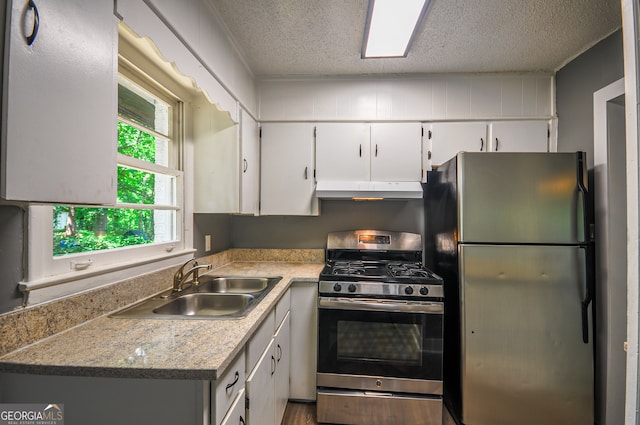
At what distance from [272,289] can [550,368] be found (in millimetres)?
1738

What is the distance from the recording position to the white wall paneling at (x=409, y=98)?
215 cm

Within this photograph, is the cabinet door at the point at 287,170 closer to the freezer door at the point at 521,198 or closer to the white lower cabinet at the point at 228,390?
the freezer door at the point at 521,198

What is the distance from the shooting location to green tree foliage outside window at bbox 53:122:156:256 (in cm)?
105

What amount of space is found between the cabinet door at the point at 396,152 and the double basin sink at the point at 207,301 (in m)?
1.18

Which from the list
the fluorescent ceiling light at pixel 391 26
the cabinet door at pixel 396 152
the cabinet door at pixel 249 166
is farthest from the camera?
the cabinet door at pixel 396 152

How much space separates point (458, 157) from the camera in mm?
1718

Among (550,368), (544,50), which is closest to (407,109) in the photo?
(544,50)

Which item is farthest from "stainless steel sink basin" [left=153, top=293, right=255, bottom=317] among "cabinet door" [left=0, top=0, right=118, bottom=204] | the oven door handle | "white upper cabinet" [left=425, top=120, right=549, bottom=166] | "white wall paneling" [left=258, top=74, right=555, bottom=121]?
"white upper cabinet" [left=425, top=120, right=549, bottom=166]

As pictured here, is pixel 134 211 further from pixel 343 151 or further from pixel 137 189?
pixel 343 151

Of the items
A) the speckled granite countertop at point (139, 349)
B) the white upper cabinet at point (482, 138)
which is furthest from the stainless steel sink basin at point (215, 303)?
the white upper cabinet at point (482, 138)

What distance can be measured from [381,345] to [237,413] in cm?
102

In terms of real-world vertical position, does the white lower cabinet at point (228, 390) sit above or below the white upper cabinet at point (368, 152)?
below

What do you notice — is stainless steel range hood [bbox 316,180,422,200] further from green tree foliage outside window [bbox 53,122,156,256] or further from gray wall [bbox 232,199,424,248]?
green tree foliage outside window [bbox 53,122,156,256]

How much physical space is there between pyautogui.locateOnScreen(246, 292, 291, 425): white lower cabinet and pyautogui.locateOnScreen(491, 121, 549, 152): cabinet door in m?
2.02
